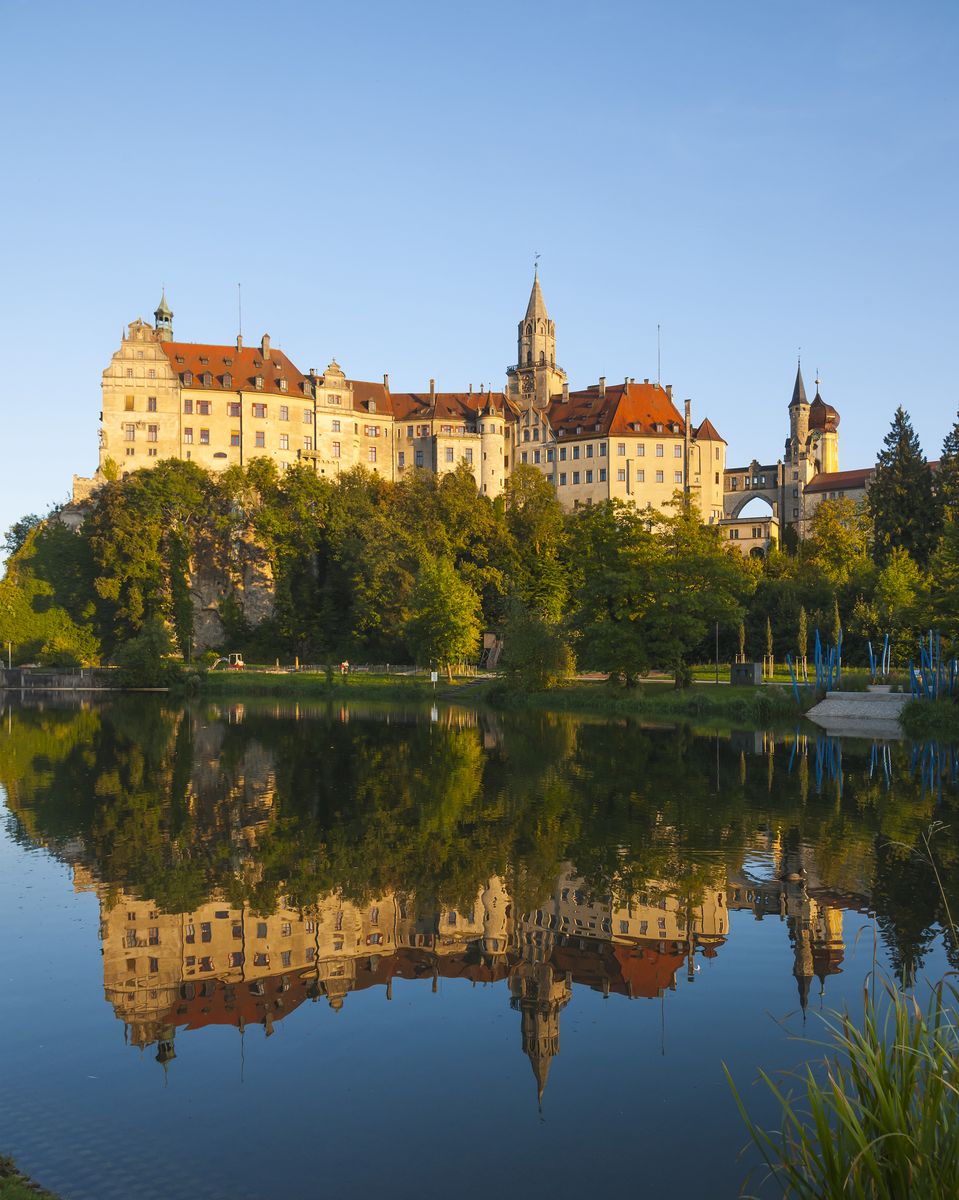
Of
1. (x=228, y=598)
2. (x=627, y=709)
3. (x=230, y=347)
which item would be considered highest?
(x=230, y=347)

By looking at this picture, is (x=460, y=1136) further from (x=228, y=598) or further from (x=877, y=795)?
(x=228, y=598)

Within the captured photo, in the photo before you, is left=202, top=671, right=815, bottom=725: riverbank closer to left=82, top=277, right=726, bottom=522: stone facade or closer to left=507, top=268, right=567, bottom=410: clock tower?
left=82, top=277, right=726, bottom=522: stone facade

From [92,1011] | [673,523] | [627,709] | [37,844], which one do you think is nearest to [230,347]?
[673,523]

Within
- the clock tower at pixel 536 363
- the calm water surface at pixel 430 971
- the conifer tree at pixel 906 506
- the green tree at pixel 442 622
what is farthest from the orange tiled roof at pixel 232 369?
the calm water surface at pixel 430 971

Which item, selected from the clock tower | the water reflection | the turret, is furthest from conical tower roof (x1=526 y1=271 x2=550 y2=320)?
the water reflection

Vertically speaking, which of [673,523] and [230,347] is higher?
[230,347]

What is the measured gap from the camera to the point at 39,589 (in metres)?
100

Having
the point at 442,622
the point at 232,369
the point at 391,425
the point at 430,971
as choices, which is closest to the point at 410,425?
the point at 391,425

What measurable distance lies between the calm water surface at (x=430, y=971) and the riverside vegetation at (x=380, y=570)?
40.6 metres

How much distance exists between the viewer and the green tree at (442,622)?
72.7 metres

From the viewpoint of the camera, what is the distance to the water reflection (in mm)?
13578

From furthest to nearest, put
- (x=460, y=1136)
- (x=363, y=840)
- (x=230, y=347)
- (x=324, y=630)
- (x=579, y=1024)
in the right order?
1. (x=230, y=347)
2. (x=324, y=630)
3. (x=363, y=840)
4. (x=579, y=1024)
5. (x=460, y=1136)

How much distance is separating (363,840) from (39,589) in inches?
3489

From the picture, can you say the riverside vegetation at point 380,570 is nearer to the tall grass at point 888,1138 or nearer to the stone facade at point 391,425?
the stone facade at point 391,425
